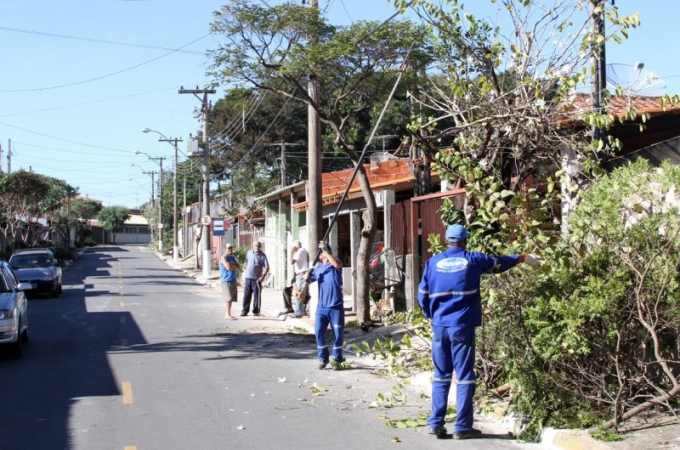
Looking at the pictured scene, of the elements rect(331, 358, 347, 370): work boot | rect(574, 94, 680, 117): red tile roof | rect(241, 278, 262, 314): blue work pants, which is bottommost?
rect(331, 358, 347, 370): work boot

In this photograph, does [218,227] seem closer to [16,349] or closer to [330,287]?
[16,349]

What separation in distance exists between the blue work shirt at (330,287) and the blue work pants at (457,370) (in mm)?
3944

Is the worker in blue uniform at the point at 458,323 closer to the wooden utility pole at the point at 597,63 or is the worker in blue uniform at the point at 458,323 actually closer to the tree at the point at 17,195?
the wooden utility pole at the point at 597,63

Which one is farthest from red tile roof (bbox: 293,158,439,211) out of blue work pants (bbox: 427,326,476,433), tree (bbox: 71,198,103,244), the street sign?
tree (bbox: 71,198,103,244)

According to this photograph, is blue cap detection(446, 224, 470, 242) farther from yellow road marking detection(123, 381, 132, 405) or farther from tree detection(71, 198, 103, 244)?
tree detection(71, 198, 103, 244)

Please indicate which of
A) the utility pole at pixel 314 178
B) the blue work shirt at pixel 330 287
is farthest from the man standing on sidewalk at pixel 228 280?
the blue work shirt at pixel 330 287

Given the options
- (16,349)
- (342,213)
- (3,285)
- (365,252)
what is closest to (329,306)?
(365,252)

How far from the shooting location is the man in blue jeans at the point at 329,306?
1140 centimetres

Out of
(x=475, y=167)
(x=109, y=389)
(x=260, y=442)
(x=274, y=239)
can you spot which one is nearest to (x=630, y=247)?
(x=475, y=167)

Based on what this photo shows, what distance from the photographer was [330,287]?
11.4 metres

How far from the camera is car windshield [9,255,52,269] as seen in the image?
1068 inches

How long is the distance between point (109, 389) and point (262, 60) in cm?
685

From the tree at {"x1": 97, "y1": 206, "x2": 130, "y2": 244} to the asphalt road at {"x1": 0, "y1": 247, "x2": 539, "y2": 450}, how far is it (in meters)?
102

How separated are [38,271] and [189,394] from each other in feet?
59.2
